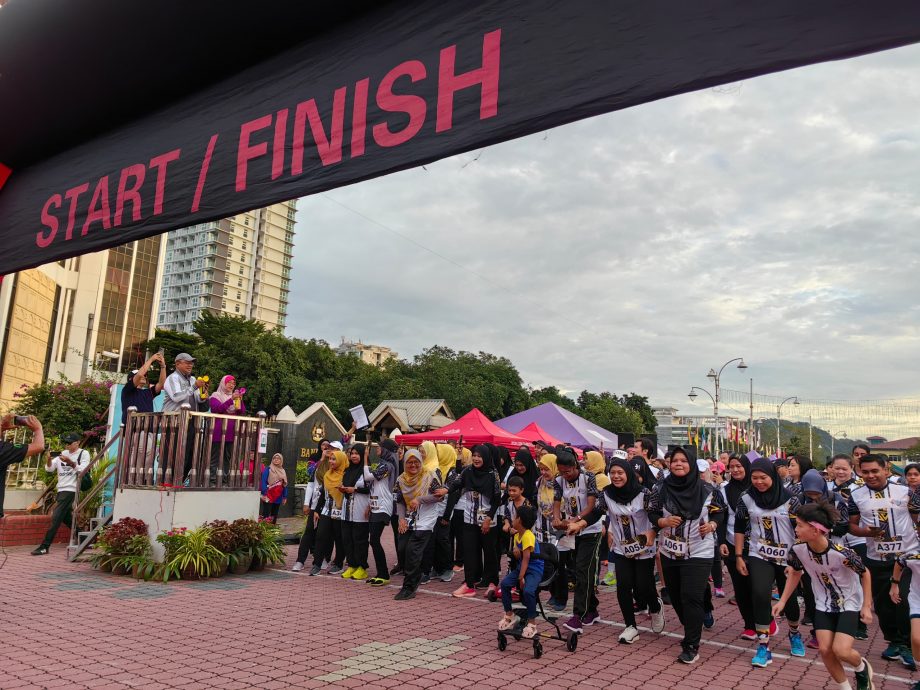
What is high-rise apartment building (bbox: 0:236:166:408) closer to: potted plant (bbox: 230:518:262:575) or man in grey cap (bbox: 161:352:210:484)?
man in grey cap (bbox: 161:352:210:484)

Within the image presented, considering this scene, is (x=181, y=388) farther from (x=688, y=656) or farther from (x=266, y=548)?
(x=688, y=656)

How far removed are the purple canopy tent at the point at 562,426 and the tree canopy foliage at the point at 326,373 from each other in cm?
2486

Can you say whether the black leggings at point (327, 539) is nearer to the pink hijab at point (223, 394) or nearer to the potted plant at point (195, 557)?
the potted plant at point (195, 557)

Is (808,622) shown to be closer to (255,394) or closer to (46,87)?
(46,87)

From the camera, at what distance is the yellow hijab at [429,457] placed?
9672mm

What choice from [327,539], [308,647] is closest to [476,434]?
[327,539]

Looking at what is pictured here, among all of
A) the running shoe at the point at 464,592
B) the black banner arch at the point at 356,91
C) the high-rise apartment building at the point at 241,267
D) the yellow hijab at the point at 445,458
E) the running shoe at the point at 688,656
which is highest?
the high-rise apartment building at the point at 241,267

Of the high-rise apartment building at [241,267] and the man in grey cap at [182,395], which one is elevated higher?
the high-rise apartment building at [241,267]

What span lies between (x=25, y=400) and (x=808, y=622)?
17.0 m

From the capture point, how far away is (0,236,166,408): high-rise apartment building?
24.3m

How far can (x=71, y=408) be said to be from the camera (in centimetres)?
1539

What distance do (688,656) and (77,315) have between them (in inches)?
1767

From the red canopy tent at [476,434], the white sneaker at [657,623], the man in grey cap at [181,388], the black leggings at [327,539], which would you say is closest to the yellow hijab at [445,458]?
the black leggings at [327,539]

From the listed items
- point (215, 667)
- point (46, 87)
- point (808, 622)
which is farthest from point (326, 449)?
point (46, 87)
